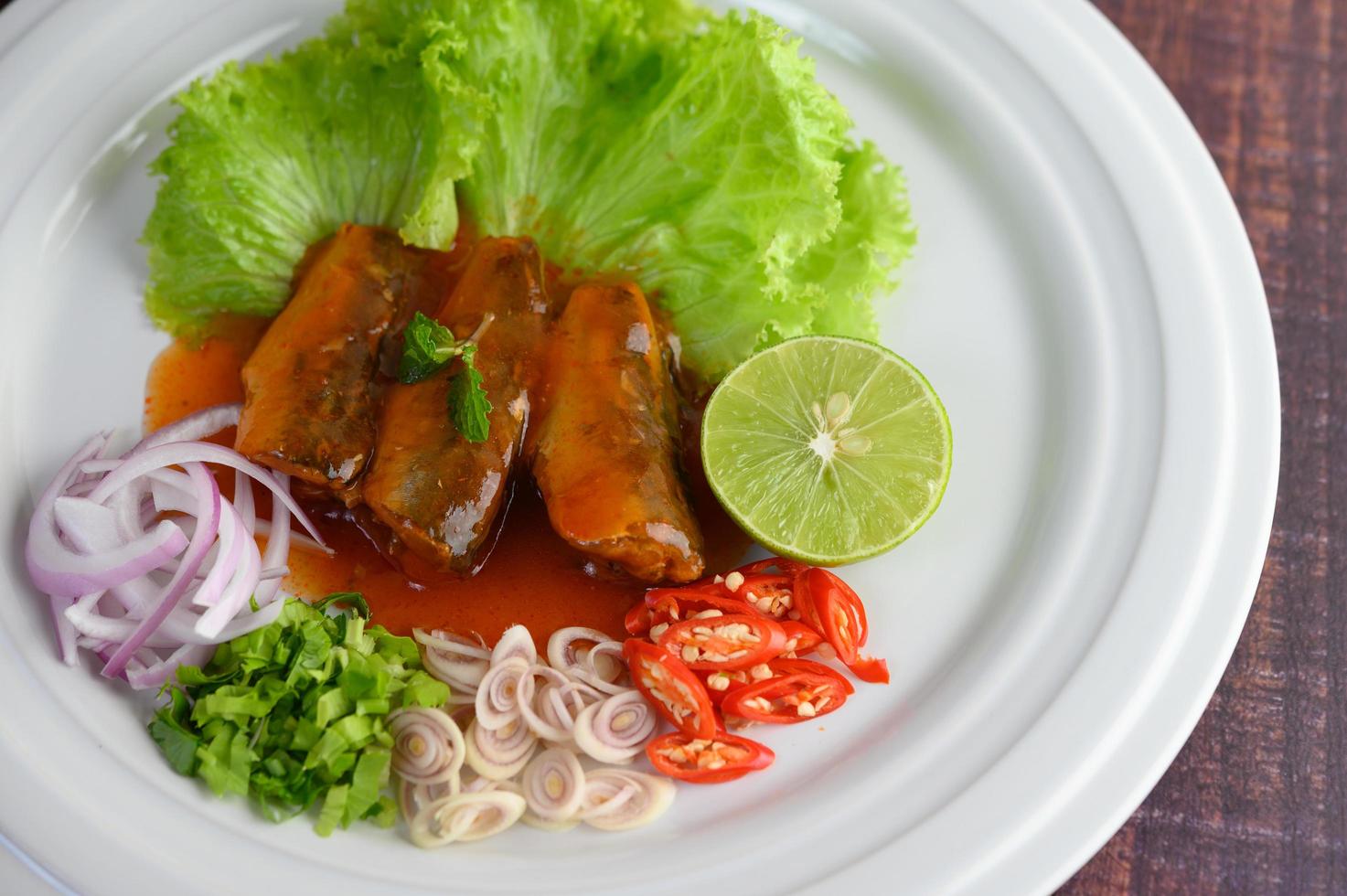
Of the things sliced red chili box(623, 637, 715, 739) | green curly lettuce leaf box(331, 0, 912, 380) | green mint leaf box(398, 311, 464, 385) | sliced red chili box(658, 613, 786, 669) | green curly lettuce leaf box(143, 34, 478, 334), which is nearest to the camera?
sliced red chili box(623, 637, 715, 739)

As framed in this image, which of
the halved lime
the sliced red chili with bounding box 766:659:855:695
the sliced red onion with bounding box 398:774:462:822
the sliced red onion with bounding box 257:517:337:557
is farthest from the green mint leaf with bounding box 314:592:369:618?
the sliced red chili with bounding box 766:659:855:695

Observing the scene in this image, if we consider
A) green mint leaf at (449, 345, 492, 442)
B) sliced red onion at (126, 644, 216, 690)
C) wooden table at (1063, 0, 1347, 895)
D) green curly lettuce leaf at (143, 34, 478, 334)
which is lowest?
wooden table at (1063, 0, 1347, 895)

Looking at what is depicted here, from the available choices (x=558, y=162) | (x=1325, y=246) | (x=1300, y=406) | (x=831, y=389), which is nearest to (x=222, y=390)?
(x=558, y=162)

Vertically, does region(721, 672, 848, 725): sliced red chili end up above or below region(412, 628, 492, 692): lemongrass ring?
below

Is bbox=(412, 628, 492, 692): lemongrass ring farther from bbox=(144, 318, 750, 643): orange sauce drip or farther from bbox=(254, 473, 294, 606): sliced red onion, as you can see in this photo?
bbox=(254, 473, 294, 606): sliced red onion

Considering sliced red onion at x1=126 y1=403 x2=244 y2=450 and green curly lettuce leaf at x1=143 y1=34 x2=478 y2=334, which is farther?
green curly lettuce leaf at x1=143 y1=34 x2=478 y2=334

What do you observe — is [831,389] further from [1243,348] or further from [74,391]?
[74,391]

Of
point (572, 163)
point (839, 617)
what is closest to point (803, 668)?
point (839, 617)
